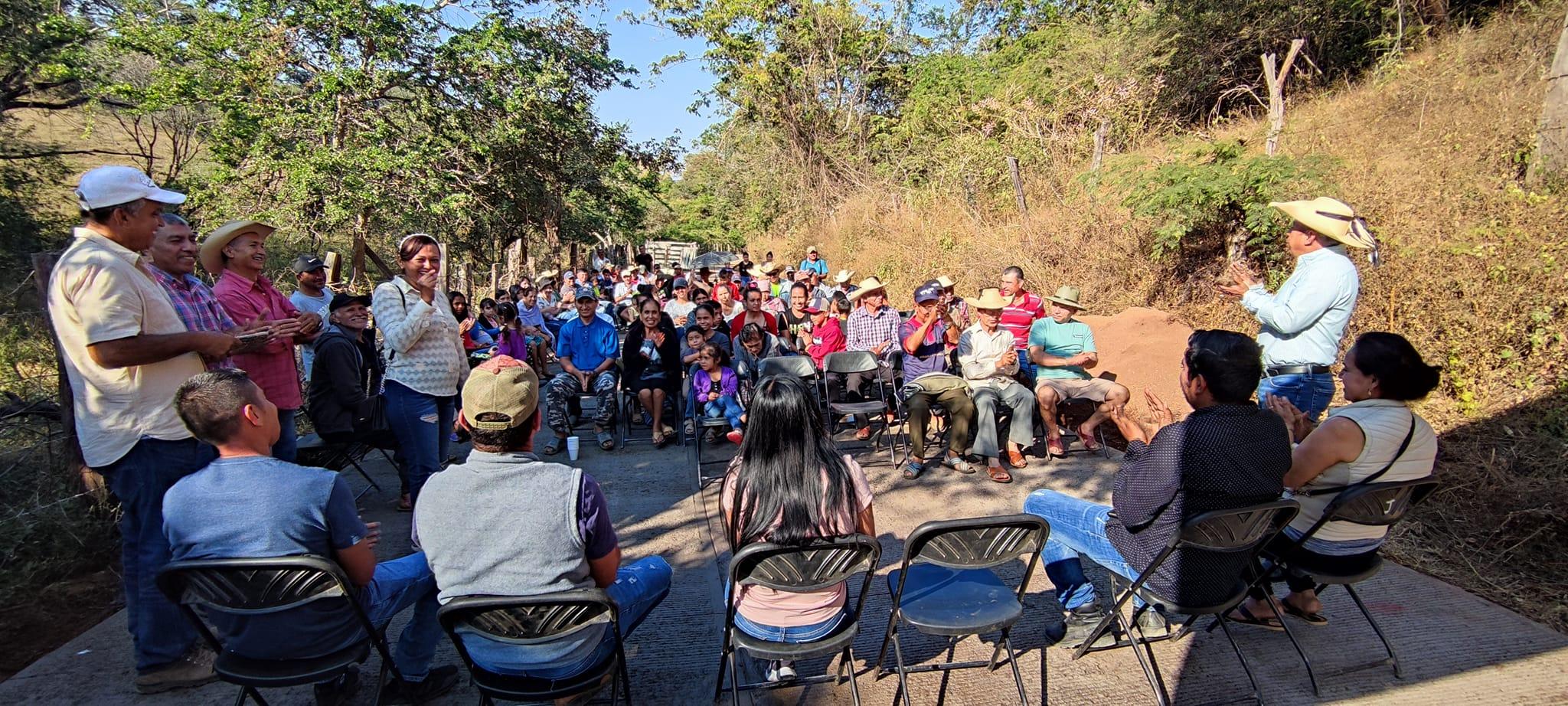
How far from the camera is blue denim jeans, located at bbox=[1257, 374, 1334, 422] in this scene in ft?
11.9

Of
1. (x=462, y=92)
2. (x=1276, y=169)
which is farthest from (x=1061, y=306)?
(x=462, y=92)

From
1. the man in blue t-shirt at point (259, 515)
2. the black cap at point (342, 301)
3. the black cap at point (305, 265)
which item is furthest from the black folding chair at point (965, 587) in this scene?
the black cap at point (305, 265)

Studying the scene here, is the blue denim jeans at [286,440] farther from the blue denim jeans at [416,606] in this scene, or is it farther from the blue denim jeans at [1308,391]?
the blue denim jeans at [1308,391]

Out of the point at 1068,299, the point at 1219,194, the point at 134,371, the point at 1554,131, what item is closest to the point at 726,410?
the point at 1068,299

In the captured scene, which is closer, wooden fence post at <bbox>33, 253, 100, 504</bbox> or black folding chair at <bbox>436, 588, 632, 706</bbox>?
black folding chair at <bbox>436, 588, 632, 706</bbox>

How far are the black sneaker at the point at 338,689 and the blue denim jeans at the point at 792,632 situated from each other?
155 centimetres

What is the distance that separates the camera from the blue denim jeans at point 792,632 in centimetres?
246

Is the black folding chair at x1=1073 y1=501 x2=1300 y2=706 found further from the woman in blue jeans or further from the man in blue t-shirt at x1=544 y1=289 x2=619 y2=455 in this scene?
the man in blue t-shirt at x1=544 y1=289 x2=619 y2=455

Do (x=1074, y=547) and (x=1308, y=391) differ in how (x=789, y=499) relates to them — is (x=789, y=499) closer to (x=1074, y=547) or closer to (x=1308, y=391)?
(x=1074, y=547)

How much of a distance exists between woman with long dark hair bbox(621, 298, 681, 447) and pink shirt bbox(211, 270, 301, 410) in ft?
10.2

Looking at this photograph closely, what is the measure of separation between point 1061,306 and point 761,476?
4.43 metres

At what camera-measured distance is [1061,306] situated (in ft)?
20.0

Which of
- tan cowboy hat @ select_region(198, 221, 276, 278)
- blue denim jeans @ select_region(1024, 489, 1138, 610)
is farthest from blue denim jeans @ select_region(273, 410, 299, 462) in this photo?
blue denim jeans @ select_region(1024, 489, 1138, 610)

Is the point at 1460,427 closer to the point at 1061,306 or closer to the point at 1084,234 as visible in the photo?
the point at 1061,306
